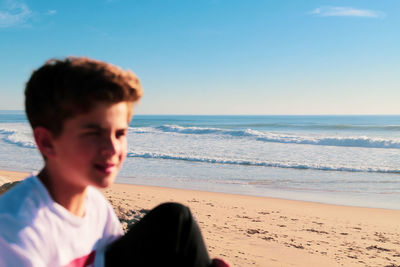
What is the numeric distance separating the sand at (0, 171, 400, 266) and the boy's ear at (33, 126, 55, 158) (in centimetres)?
330

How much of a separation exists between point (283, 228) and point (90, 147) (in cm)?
517

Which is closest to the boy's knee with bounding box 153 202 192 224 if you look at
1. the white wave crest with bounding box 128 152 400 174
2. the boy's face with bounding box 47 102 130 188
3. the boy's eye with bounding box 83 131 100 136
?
the boy's face with bounding box 47 102 130 188

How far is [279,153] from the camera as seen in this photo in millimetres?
16375

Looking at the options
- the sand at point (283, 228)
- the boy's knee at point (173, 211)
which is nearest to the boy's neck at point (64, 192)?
the boy's knee at point (173, 211)

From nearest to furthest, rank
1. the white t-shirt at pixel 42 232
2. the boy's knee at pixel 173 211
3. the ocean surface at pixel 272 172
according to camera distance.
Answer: the white t-shirt at pixel 42 232, the boy's knee at pixel 173 211, the ocean surface at pixel 272 172

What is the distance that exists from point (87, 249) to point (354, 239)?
5072 millimetres

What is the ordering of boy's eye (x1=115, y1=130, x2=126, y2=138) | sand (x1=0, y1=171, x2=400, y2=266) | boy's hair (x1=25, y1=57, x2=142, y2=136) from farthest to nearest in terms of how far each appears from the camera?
sand (x1=0, y1=171, x2=400, y2=266)
boy's eye (x1=115, y1=130, x2=126, y2=138)
boy's hair (x1=25, y1=57, x2=142, y2=136)

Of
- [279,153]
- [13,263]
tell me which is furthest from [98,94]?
[279,153]

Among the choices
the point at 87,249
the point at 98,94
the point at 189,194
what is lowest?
the point at 189,194

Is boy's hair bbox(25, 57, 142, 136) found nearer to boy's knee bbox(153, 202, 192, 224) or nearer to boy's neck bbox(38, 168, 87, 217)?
boy's neck bbox(38, 168, 87, 217)

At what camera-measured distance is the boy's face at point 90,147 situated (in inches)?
53.1

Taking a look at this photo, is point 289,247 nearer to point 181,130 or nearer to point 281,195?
point 281,195

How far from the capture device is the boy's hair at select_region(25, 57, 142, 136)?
4.36ft

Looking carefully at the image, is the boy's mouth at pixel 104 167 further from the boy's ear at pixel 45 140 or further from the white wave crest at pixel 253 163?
the white wave crest at pixel 253 163
